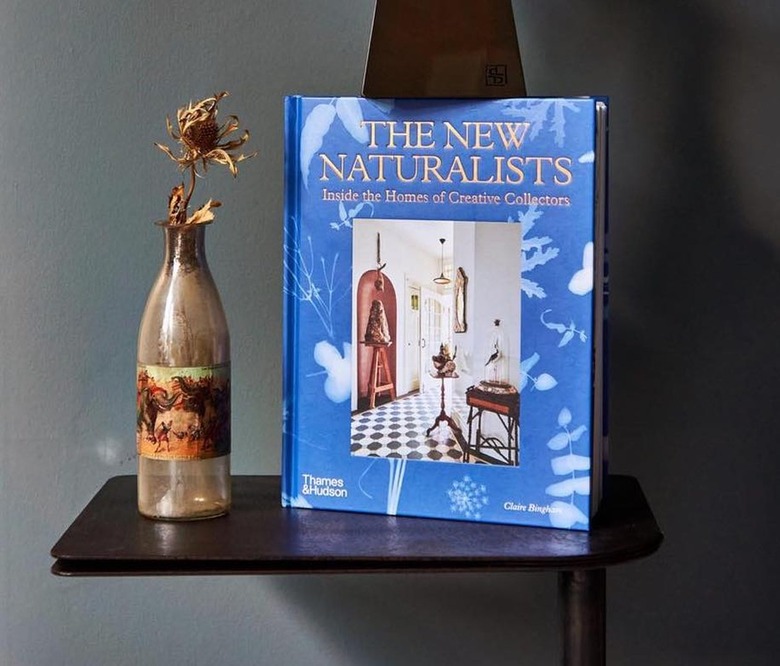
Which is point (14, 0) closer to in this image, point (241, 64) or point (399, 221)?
point (241, 64)

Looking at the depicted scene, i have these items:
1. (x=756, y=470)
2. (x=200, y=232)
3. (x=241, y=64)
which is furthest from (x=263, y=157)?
(x=756, y=470)

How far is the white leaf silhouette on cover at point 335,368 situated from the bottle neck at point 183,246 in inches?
4.8

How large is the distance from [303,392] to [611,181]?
0.38 metres

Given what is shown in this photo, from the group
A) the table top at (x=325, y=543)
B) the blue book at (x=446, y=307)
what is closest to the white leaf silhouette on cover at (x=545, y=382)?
the blue book at (x=446, y=307)

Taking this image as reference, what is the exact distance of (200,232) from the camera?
0.88 metres

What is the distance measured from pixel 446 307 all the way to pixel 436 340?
29mm

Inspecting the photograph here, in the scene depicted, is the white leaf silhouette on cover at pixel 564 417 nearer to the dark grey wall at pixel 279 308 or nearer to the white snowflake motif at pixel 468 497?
the white snowflake motif at pixel 468 497

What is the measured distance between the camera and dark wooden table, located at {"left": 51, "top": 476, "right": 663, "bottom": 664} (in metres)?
0.78

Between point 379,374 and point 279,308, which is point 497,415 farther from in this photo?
point 279,308

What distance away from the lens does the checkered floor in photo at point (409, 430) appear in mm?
869

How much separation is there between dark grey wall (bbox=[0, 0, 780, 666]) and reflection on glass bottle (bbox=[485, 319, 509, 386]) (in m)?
0.25

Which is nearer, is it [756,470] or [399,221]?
[399,221]

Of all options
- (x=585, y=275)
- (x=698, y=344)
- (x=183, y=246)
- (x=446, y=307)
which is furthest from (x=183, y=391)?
(x=698, y=344)

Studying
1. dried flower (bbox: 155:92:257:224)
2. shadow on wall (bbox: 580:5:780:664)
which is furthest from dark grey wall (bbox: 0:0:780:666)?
dried flower (bbox: 155:92:257:224)
